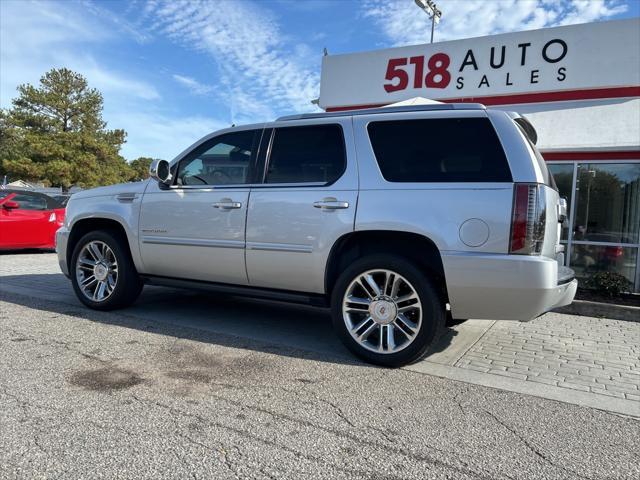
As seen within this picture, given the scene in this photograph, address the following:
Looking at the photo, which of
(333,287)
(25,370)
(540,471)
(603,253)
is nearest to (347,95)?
(603,253)

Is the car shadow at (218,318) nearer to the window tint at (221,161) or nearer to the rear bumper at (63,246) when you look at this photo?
the rear bumper at (63,246)

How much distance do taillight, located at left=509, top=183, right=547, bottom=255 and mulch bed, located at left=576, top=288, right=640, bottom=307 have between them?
14.3ft

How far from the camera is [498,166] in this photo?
379 cm

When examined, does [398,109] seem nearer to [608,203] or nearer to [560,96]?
[608,203]

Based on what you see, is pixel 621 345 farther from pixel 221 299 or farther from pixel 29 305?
pixel 29 305

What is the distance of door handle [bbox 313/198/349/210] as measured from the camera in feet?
14.0

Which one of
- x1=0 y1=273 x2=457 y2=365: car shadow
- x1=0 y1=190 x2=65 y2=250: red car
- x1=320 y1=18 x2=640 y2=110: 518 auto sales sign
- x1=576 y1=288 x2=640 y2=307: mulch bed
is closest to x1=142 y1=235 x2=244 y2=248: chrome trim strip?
x1=0 y1=273 x2=457 y2=365: car shadow

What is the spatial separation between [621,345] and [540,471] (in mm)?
3279

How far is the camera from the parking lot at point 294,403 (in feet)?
8.61

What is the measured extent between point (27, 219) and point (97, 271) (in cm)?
634

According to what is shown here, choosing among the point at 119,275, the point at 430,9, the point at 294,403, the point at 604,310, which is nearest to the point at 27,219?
the point at 119,275

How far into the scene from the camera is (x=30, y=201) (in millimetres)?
11070

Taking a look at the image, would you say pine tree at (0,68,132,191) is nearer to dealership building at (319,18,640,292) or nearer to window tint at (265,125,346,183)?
dealership building at (319,18,640,292)

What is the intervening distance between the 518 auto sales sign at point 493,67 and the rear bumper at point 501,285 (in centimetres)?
718
